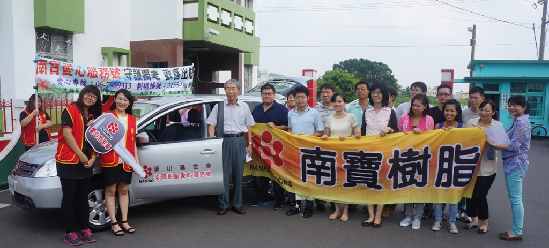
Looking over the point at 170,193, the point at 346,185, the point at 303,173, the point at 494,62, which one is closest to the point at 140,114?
the point at 170,193

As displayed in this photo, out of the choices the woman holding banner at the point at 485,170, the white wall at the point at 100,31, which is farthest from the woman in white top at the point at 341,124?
the white wall at the point at 100,31

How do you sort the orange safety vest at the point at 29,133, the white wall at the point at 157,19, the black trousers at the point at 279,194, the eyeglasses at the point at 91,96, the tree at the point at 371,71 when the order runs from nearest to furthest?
the eyeglasses at the point at 91,96, the black trousers at the point at 279,194, the orange safety vest at the point at 29,133, the white wall at the point at 157,19, the tree at the point at 371,71

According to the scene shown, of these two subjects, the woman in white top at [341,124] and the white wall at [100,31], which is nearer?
the woman in white top at [341,124]

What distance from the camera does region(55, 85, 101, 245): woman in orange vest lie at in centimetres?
416

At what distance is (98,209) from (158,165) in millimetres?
818

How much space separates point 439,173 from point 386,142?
2.45 feet

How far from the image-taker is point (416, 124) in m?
5.14

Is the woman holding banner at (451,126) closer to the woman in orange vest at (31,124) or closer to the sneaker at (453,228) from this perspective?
the sneaker at (453,228)

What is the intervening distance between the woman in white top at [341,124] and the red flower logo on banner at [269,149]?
0.73 m

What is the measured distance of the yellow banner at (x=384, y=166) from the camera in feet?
16.4

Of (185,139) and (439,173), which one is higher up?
(185,139)

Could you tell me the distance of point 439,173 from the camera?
5.11 metres

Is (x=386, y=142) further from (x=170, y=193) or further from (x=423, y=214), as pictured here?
(x=170, y=193)

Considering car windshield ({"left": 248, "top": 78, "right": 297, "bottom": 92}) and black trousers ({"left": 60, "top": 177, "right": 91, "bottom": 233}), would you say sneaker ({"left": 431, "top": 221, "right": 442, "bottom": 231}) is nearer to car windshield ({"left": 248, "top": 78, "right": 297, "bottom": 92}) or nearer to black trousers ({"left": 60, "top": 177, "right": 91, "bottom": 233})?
black trousers ({"left": 60, "top": 177, "right": 91, "bottom": 233})
